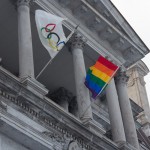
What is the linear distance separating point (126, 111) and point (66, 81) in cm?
394

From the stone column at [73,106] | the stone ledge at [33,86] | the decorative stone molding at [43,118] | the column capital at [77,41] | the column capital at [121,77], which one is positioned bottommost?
the decorative stone molding at [43,118]

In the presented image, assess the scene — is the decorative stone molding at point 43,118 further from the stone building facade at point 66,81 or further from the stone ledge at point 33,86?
the stone ledge at point 33,86

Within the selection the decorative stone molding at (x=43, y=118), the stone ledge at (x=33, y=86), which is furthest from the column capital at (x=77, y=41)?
the decorative stone molding at (x=43, y=118)

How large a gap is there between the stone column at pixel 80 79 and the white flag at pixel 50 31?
2091 millimetres

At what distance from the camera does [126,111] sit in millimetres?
27000

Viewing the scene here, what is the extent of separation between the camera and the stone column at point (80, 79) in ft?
76.6

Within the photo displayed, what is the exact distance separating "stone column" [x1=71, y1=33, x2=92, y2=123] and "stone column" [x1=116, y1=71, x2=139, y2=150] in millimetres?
3244

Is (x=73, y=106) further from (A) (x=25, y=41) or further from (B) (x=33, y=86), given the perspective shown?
(B) (x=33, y=86)

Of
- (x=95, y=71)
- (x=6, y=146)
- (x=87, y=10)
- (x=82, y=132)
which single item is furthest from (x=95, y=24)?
(x=6, y=146)

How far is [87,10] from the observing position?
27.2 meters

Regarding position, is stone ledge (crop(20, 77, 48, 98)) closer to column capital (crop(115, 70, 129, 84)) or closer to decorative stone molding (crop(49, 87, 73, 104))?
decorative stone molding (crop(49, 87, 73, 104))

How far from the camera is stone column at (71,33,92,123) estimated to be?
23342 mm

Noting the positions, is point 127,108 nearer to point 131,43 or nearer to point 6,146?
point 131,43

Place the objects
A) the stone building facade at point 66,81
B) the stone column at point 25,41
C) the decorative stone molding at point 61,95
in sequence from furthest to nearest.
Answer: the decorative stone molding at point 61,95, the stone column at point 25,41, the stone building facade at point 66,81
